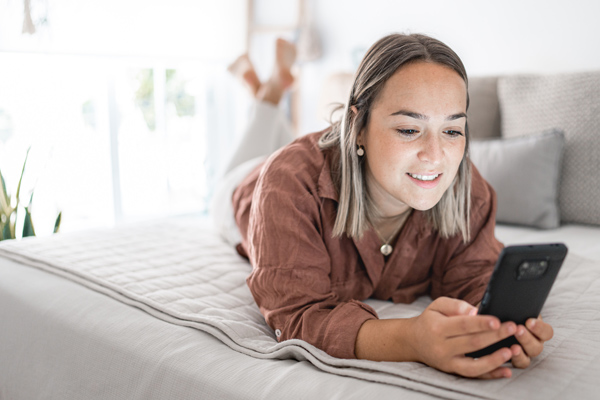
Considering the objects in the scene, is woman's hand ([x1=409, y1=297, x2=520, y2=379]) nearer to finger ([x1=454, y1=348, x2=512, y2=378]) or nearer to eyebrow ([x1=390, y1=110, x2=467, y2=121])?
finger ([x1=454, y1=348, x2=512, y2=378])

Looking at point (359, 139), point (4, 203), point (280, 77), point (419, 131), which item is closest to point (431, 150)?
point (419, 131)

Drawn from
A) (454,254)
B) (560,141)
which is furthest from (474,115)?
(454,254)

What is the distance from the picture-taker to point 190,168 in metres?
3.64

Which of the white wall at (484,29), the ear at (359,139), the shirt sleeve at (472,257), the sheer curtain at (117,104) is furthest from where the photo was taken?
the sheer curtain at (117,104)

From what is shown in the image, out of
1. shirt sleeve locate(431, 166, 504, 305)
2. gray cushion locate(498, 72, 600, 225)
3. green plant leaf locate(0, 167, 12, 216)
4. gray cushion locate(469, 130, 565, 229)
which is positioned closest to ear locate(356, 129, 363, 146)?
shirt sleeve locate(431, 166, 504, 305)

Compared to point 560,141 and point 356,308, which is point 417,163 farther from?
point 560,141

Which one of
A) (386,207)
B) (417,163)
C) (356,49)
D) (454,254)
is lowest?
(454,254)

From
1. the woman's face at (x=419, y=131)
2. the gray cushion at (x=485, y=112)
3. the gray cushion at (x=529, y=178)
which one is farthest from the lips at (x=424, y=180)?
the gray cushion at (x=485, y=112)

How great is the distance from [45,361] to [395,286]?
29.5 inches

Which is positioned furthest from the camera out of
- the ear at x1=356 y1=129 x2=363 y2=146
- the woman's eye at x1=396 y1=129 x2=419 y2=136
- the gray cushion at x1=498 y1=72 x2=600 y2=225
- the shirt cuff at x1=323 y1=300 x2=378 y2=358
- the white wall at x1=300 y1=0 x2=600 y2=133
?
the white wall at x1=300 y1=0 x2=600 y2=133

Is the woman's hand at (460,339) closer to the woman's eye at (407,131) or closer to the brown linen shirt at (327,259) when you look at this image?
the brown linen shirt at (327,259)

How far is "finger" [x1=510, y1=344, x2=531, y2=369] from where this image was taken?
30.6 inches

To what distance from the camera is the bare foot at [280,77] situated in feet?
7.97

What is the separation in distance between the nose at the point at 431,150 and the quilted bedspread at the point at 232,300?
1.14 ft
